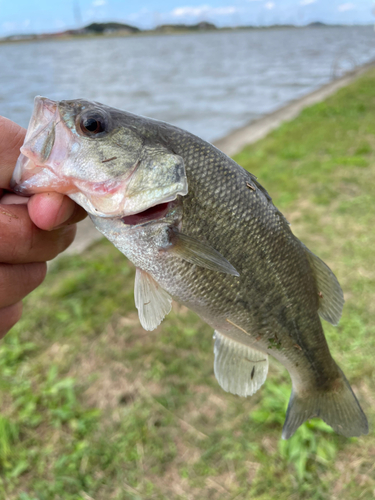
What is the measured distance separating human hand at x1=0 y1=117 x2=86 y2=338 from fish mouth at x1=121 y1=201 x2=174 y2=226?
0.73ft

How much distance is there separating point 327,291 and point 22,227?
1.39m

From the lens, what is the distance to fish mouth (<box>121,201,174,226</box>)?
1.53 m

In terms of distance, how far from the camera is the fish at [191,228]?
1.45m

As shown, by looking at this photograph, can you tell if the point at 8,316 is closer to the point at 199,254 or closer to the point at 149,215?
the point at 149,215

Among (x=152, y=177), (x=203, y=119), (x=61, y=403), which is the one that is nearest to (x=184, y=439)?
(x=61, y=403)

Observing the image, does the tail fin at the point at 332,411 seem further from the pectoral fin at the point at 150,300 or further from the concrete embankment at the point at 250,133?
the concrete embankment at the point at 250,133

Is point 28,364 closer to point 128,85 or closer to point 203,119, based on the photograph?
point 203,119

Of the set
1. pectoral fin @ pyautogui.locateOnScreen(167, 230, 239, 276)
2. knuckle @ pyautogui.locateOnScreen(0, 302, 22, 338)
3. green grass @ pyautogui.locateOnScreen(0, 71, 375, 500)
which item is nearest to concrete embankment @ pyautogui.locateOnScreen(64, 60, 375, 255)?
green grass @ pyautogui.locateOnScreen(0, 71, 375, 500)

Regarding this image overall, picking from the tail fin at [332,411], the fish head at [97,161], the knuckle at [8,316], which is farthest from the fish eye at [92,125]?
the tail fin at [332,411]

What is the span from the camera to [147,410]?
2961 millimetres

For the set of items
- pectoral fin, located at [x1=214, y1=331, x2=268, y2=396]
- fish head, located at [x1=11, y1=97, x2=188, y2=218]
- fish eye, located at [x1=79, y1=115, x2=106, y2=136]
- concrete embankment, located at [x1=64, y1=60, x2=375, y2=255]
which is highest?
fish eye, located at [x1=79, y1=115, x2=106, y2=136]

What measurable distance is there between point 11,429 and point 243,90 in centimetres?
2245

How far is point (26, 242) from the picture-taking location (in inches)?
60.8

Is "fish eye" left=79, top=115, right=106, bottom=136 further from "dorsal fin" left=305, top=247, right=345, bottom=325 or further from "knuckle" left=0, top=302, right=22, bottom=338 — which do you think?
"dorsal fin" left=305, top=247, right=345, bottom=325
